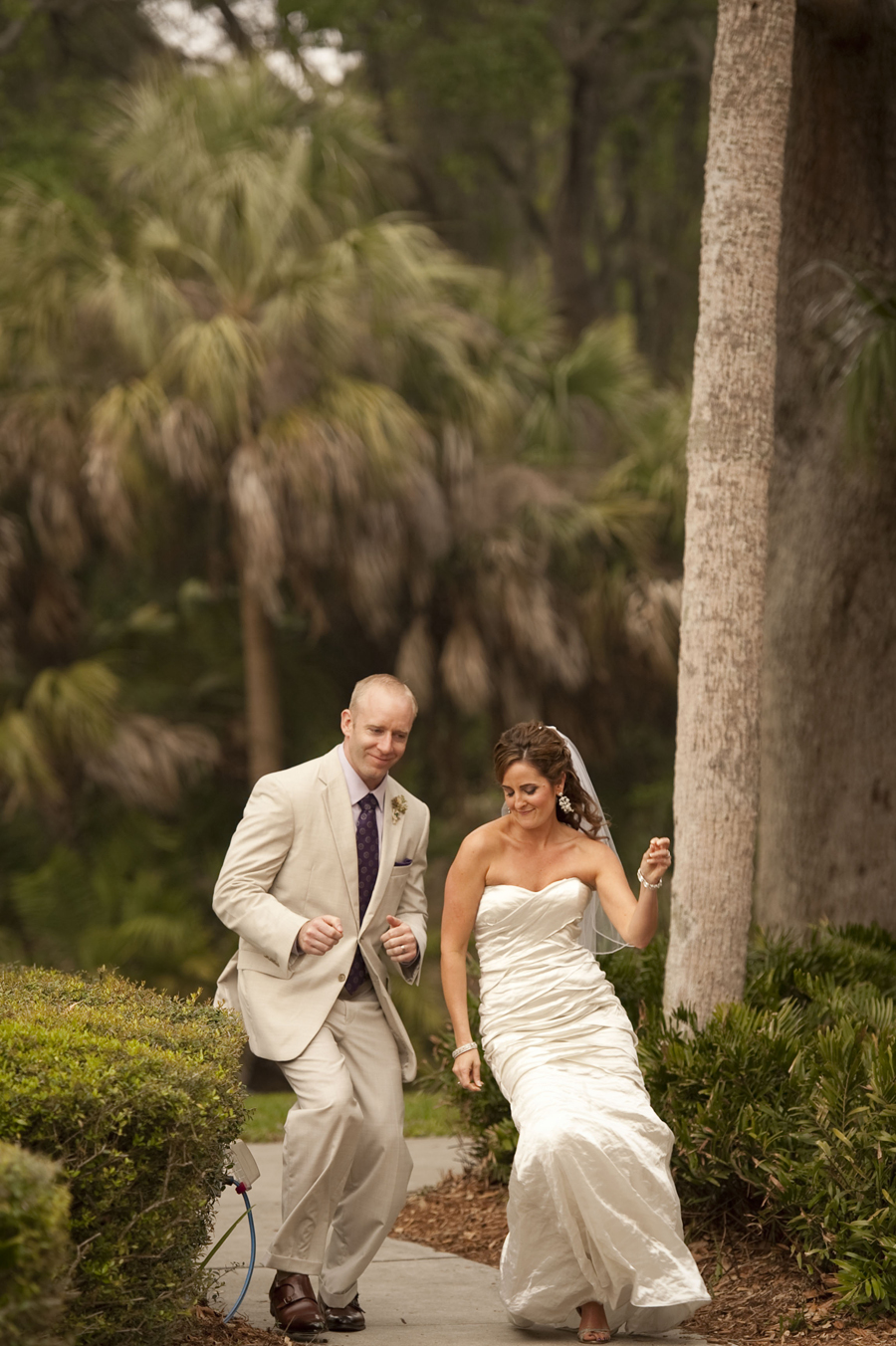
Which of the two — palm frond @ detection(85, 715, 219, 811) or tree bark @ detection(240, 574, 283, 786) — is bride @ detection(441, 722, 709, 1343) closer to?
palm frond @ detection(85, 715, 219, 811)

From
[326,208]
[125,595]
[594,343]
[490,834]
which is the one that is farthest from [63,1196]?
[125,595]

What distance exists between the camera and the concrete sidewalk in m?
4.80

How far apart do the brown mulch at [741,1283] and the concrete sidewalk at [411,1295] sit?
159 millimetres

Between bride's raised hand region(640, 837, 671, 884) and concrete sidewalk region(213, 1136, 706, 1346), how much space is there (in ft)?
4.75

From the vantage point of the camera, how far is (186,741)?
576 inches

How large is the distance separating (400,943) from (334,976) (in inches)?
10.1

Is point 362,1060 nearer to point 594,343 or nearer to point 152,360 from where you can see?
point 152,360

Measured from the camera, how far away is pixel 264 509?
13516 millimetres

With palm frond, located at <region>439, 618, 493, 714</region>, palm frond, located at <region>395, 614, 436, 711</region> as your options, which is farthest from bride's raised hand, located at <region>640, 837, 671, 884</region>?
palm frond, located at <region>395, 614, 436, 711</region>

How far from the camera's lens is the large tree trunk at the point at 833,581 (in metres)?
9.21

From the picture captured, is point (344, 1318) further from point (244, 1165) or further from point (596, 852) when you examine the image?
point (596, 852)

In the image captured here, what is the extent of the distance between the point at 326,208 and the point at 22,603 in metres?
4.98

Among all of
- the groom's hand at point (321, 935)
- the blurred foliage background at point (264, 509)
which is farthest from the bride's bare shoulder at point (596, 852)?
the blurred foliage background at point (264, 509)

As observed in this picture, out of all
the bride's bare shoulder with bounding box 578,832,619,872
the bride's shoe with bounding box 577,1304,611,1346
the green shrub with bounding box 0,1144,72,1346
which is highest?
the bride's bare shoulder with bounding box 578,832,619,872
